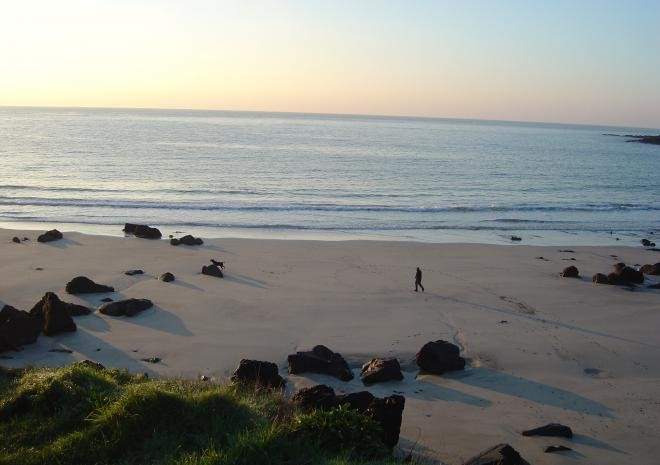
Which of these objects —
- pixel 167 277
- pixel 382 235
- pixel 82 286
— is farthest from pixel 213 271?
pixel 382 235

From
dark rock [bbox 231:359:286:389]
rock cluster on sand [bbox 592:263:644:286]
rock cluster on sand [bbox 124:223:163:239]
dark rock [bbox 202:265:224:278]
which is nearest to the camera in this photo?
dark rock [bbox 231:359:286:389]

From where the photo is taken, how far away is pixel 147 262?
23.8 m

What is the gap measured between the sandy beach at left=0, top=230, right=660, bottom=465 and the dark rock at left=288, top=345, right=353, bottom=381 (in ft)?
0.64

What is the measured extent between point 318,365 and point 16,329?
6.73 metres

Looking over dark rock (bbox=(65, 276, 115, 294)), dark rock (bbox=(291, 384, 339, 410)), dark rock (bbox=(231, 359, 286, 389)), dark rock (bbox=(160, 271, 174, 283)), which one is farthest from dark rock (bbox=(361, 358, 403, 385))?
dark rock (bbox=(160, 271, 174, 283))

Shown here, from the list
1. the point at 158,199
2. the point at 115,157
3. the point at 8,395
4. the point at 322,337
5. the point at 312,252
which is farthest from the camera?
the point at 115,157

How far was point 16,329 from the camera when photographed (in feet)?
46.5

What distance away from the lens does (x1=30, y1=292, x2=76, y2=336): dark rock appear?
15.1 metres

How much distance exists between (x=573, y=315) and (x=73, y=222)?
83.8ft

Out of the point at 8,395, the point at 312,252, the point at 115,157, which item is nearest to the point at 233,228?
the point at 312,252

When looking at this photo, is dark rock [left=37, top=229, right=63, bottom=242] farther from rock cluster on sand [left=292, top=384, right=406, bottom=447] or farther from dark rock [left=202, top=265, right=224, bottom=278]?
rock cluster on sand [left=292, top=384, right=406, bottom=447]

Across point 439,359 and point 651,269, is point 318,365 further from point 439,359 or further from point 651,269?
point 651,269

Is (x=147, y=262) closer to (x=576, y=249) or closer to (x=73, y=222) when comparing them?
(x=73, y=222)

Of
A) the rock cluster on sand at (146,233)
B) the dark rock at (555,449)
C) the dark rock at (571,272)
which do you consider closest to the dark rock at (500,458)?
the dark rock at (555,449)
